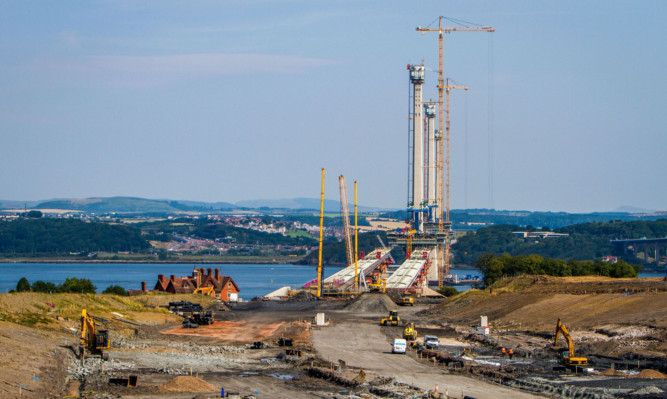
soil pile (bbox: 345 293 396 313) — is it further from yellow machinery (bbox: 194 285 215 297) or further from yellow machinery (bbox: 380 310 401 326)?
yellow machinery (bbox: 194 285 215 297)

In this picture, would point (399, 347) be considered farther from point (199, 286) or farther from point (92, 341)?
point (199, 286)

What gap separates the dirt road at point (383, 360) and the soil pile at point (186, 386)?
10.2 meters

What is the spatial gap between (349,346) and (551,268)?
72267mm

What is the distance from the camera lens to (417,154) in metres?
199

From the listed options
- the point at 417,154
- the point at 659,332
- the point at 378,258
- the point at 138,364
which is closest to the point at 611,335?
the point at 659,332

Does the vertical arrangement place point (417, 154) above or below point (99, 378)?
above

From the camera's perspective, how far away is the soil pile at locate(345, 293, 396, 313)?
3981 inches

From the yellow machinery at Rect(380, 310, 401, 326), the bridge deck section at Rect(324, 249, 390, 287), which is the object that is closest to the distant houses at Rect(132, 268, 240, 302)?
the bridge deck section at Rect(324, 249, 390, 287)

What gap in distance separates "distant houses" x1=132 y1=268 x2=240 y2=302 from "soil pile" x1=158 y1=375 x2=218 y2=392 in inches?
2761

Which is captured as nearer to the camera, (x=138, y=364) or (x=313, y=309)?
(x=138, y=364)

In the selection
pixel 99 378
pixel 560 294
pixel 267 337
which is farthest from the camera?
pixel 560 294

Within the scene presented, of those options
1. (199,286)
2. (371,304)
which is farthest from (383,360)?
(199,286)

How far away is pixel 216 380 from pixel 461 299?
6129 cm

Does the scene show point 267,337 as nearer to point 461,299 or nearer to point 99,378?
point 99,378
